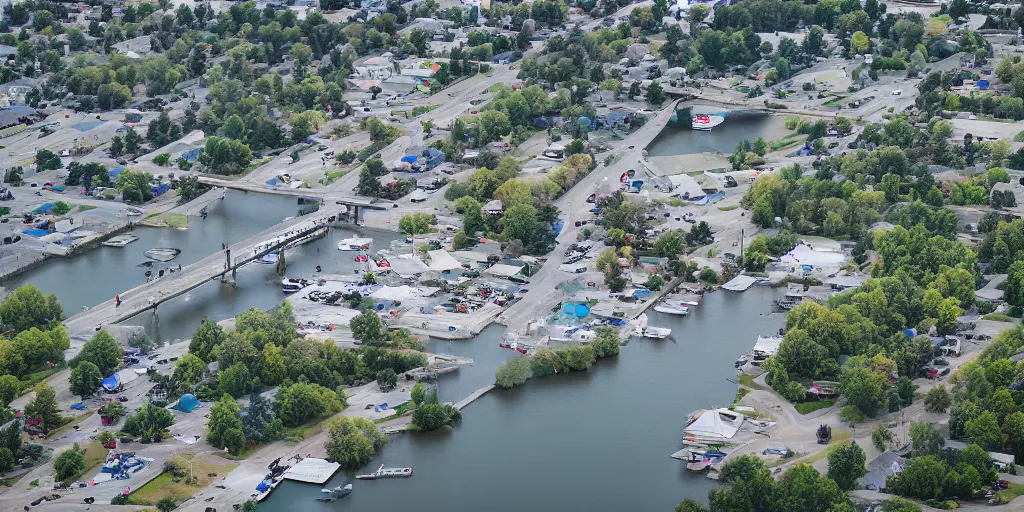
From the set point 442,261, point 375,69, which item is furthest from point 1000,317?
point 375,69

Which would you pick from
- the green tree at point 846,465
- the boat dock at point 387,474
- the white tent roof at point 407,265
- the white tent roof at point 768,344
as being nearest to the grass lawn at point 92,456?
the boat dock at point 387,474

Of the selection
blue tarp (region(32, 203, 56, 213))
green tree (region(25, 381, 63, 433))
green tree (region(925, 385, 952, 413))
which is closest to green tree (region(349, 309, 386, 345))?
green tree (region(25, 381, 63, 433))

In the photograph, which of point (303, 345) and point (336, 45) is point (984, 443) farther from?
point (336, 45)

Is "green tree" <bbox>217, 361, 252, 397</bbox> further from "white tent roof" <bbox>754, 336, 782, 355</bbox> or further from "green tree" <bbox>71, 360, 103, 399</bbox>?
"white tent roof" <bbox>754, 336, 782, 355</bbox>

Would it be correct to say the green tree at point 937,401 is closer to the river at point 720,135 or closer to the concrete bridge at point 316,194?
the concrete bridge at point 316,194

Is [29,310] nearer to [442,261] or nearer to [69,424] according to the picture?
[69,424]

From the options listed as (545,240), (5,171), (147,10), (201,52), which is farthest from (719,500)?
(147,10)
